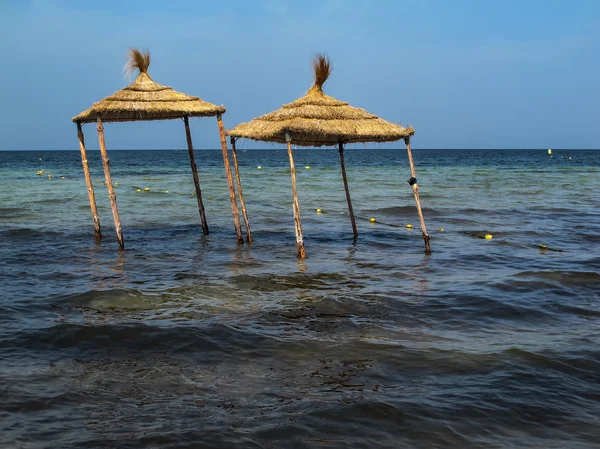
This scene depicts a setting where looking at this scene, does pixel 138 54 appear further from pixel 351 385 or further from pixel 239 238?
pixel 351 385

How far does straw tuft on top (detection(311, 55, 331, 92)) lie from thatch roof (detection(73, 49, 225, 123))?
215 centimetres

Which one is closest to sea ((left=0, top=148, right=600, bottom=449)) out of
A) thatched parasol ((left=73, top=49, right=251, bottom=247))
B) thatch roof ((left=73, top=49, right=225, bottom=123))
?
thatched parasol ((left=73, top=49, right=251, bottom=247))

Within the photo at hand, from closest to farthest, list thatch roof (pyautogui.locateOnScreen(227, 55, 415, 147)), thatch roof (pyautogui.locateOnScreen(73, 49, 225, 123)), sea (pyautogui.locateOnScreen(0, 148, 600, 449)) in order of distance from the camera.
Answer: sea (pyautogui.locateOnScreen(0, 148, 600, 449))
thatch roof (pyautogui.locateOnScreen(227, 55, 415, 147))
thatch roof (pyautogui.locateOnScreen(73, 49, 225, 123))

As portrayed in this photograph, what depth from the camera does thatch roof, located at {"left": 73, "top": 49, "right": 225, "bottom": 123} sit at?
518 inches

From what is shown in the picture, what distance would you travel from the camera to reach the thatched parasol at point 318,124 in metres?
12.2

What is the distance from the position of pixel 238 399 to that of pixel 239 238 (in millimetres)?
8838

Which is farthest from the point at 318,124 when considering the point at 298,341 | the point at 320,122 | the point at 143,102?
the point at 298,341

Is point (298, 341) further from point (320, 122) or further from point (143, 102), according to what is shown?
point (143, 102)

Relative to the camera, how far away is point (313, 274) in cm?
1191

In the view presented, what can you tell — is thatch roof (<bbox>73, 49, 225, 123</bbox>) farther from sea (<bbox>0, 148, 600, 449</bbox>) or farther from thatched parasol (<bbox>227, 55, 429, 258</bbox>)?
sea (<bbox>0, 148, 600, 449</bbox>)

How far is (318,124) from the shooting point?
12.2 meters

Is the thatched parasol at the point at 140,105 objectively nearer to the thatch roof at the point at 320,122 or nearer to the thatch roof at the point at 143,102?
the thatch roof at the point at 143,102

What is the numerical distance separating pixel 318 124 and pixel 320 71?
1794mm

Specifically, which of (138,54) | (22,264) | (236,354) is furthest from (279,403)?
(138,54)
